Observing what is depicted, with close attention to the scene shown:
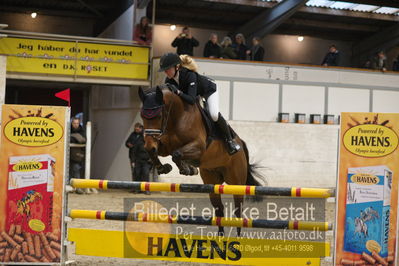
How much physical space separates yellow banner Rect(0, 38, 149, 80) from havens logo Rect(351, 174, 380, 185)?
28.2 ft

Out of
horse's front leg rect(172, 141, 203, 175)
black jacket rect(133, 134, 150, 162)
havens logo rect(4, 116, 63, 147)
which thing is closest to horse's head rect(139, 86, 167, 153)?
horse's front leg rect(172, 141, 203, 175)

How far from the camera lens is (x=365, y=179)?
3.57m

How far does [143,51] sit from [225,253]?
27.7ft

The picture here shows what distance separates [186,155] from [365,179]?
4.45 ft

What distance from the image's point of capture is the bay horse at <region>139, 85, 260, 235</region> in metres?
4.02

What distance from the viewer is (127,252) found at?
154 inches

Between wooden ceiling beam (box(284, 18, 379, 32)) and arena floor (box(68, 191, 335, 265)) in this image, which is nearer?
arena floor (box(68, 191, 335, 265))

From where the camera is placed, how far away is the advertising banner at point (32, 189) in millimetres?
3822

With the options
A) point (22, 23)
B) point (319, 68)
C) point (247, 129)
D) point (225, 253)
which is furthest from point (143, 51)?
point (225, 253)

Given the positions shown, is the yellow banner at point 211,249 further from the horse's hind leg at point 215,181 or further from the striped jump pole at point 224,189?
the horse's hind leg at point 215,181

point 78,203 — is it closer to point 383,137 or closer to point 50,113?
point 50,113

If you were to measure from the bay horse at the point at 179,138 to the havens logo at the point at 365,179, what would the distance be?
1.22m

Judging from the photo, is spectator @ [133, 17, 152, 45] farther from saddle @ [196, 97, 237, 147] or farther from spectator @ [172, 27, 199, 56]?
saddle @ [196, 97, 237, 147]

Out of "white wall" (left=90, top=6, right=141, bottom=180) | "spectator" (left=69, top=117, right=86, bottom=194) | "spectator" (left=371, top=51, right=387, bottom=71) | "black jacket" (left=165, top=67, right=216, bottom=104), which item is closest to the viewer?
"black jacket" (left=165, top=67, right=216, bottom=104)
